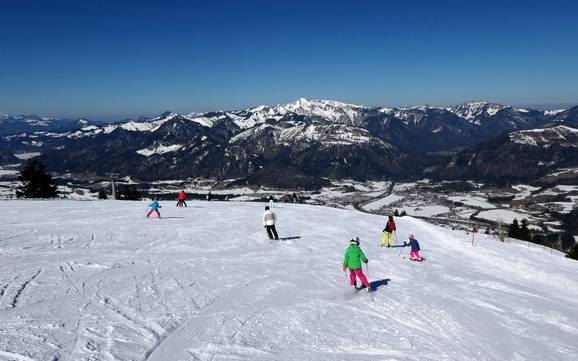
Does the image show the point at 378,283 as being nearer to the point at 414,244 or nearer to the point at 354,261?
the point at 354,261

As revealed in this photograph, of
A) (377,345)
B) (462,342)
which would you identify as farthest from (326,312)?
(462,342)

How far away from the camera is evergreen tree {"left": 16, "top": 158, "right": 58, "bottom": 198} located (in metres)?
69.1

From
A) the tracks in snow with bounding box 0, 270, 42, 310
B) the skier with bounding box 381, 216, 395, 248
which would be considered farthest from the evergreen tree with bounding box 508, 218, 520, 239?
the tracks in snow with bounding box 0, 270, 42, 310

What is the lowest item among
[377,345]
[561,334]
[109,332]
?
[561,334]

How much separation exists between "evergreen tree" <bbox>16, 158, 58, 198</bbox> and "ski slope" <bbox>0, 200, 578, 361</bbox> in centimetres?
5153

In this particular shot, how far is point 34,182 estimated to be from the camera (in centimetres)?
7012

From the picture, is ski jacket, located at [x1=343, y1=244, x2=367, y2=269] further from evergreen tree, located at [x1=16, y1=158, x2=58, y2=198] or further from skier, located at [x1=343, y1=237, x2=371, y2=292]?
evergreen tree, located at [x1=16, y1=158, x2=58, y2=198]

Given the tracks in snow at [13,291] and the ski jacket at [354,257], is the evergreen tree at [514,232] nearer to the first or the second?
the ski jacket at [354,257]

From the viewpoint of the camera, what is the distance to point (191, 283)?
45.7 ft

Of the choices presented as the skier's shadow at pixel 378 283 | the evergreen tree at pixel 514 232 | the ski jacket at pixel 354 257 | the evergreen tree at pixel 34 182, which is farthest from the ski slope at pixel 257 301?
the evergreen tree at pixel 34 182

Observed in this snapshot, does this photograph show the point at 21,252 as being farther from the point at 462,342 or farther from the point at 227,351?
the point at 462,342

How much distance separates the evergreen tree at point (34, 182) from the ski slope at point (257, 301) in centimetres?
5153

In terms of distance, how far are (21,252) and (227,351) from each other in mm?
13450

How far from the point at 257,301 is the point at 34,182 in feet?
236
